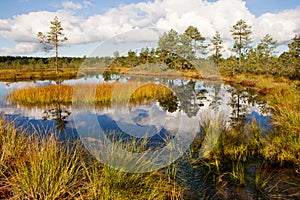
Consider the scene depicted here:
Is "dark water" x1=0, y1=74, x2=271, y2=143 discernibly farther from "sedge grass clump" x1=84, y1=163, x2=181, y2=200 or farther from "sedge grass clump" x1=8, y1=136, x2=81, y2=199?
"sedge grass clump" x1=8, y1=136, x2=81, y2=199

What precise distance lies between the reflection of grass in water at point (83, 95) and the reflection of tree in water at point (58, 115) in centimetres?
98

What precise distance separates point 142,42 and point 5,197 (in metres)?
3.92

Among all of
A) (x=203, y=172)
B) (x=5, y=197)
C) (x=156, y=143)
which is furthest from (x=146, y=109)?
(x=5, y=197)

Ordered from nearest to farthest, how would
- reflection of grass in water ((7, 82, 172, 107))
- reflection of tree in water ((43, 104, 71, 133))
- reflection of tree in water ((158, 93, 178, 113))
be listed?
reflection of tree in water ((43, 104, 71, 133)) < reflection of tree in water ((158, 93, 178, 113)) < reflection of grass in water ((7, 82, 172, 107))

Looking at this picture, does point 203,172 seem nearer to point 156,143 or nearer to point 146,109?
point 156,143

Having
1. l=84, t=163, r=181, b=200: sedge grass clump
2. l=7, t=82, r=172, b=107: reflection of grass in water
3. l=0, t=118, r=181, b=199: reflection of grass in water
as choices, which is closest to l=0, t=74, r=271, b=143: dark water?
l=7, t=82, r=172, b=107: reflection of grass in water

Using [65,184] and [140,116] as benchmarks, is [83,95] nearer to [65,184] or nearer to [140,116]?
[140,116]

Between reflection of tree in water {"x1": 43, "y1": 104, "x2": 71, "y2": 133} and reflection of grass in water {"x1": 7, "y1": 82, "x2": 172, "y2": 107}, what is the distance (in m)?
0.98

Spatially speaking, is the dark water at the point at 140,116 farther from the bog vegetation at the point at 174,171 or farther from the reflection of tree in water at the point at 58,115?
the bog vegetation at the point at 174,171

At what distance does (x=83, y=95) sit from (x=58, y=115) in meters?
2.35

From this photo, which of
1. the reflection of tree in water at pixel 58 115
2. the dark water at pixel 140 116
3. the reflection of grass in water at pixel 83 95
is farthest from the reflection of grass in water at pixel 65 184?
the reflection of grass in water at pixel 83 95

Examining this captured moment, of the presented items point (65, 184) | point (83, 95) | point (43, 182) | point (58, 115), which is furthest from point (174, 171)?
point (83, 95)

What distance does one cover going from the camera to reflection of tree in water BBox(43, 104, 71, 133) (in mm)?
8453

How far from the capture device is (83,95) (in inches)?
482
